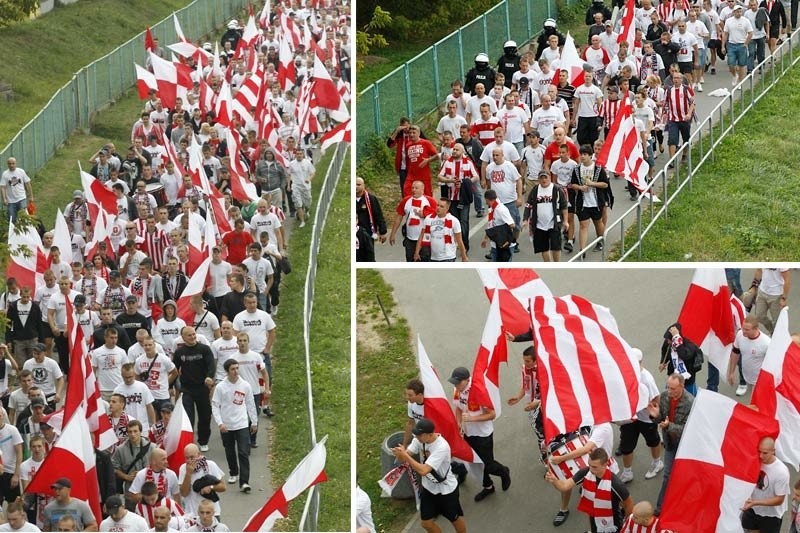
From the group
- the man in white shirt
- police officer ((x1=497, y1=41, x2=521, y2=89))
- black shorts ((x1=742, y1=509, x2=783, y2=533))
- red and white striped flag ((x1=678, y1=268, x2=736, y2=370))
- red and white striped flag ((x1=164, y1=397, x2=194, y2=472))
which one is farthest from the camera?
police officer ((x1=497, y1=41, x2=521, y2=89))

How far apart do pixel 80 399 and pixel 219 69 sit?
13.2 m

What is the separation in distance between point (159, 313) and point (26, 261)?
6.01 ft

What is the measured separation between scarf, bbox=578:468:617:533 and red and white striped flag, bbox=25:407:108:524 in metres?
4.22

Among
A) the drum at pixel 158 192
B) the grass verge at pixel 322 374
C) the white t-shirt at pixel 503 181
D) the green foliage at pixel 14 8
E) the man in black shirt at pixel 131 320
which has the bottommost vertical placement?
the grass verge at pixel 322 374

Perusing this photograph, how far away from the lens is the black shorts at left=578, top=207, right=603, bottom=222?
56.5 ft

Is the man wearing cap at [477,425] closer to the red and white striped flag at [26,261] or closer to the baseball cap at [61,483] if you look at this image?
the baseball cap at [61,483]

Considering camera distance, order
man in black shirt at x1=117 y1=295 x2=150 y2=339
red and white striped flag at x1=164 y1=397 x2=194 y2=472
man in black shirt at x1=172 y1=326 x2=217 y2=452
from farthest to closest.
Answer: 1. man in black shirt at x1=117 y1=295 x2=150 y2=339
2. man in black shirt at x1=172 y1=326 x2=217 y2=452
3. red and white striped flag at x1=164 y1=397 x2=194 y2=472

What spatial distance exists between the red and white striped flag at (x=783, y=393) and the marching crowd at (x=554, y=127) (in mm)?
4504

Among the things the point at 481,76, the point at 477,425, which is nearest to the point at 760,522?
the point at 477,425

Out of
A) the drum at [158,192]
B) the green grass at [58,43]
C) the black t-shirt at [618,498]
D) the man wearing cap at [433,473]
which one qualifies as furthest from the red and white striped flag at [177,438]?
the green grass at [58,43]

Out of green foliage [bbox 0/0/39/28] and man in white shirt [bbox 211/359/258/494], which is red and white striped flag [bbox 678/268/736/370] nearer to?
man in white shirt [bbox 211/359/258/494]

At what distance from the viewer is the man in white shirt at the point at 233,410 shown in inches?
556

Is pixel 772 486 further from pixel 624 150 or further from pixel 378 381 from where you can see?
pixel 624 150

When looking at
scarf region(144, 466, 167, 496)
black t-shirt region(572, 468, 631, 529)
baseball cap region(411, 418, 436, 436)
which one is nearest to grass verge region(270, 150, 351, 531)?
scarf region(144, 466, 167, 496)
